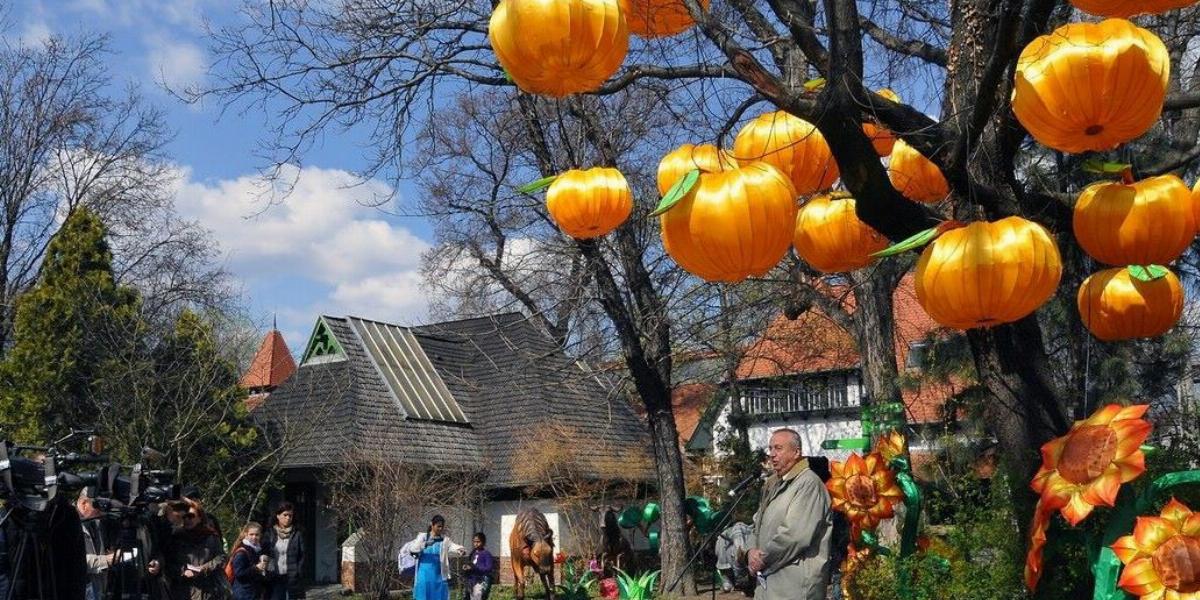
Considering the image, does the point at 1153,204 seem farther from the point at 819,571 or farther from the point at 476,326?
the point at 476,326

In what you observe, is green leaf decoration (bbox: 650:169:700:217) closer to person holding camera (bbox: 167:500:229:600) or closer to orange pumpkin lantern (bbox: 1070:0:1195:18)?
orange pumpkin lantern (bbox: 1070:0:1195:18)

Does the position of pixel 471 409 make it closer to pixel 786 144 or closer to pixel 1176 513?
pixel 786 144

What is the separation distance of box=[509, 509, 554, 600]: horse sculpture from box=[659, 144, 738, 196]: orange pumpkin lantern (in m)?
11.4

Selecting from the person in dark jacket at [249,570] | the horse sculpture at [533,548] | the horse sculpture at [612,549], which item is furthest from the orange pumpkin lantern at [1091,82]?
the horse sculpture at [612,549]

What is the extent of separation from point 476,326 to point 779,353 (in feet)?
26.5

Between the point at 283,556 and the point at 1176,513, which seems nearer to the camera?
the point at 1176,513

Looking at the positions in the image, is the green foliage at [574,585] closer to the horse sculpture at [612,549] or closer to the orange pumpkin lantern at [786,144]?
the horse sculpture at [612,549]

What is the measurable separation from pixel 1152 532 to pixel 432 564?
36.4ft

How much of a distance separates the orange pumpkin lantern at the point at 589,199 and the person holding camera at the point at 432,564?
910 centimetres

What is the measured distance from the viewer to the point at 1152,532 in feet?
19.5

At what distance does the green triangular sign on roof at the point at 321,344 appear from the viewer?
27.1m

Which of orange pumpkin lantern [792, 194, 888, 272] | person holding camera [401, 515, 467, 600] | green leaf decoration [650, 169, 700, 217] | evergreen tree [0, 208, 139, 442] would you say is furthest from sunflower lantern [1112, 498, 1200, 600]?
evergreen tree [0, 208, 139, 442]

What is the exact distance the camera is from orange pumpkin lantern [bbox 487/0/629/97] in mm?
5375

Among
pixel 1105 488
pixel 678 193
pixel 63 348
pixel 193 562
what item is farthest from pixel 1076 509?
pixel 63 348
